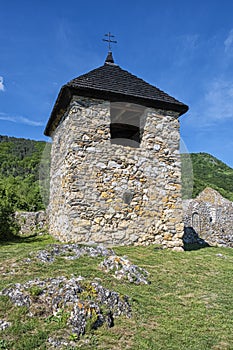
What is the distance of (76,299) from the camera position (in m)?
4.02

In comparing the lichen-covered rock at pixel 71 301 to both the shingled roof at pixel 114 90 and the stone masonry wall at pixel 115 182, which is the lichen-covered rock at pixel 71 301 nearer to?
the stone masonry wall at pixel 115 182

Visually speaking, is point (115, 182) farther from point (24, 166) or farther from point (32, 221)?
point (24, 166)

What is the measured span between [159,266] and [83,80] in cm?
514

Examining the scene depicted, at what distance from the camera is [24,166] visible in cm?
3228

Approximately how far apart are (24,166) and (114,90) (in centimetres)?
2556

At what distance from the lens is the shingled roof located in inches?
324

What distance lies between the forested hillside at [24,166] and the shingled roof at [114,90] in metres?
10.2

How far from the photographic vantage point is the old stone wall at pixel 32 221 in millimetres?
12664

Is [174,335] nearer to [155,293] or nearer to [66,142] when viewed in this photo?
[155,293]

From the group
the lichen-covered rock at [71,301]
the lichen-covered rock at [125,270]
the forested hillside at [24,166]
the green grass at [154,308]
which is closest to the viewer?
the green grass at [154,308]

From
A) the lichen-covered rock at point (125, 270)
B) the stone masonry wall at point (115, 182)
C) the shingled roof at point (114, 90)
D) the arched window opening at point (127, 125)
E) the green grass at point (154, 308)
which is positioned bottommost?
the green grass at point (154, 308)

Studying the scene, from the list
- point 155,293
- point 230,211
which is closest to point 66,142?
point 155,293

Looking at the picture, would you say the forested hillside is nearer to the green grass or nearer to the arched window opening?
the arched window opening

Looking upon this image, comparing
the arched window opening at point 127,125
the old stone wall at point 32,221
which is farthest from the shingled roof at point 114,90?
the old stone wall at point 32,221
